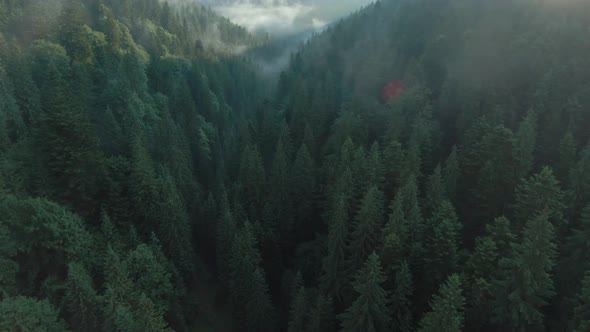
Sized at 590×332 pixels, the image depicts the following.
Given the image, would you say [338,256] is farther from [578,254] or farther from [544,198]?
[578,254]

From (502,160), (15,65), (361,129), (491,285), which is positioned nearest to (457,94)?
(361,129)

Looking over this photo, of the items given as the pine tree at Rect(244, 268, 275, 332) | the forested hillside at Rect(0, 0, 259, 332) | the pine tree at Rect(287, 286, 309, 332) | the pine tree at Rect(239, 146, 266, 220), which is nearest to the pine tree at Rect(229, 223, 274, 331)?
the pine tree at Rect(244, 268, 275, 332)

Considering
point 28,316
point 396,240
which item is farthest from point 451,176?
point 28,316

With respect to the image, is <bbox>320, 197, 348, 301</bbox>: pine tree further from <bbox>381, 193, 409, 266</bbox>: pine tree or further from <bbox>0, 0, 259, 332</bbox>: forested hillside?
<bbox>0, 0, 259, 332</bbox>: forested hillside

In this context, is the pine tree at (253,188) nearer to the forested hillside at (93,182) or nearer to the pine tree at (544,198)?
the forested hillside at (93,182)

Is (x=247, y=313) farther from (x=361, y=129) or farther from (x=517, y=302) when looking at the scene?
(x=361, y=129)

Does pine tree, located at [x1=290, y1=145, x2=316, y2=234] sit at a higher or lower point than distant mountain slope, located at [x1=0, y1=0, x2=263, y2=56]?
lower
